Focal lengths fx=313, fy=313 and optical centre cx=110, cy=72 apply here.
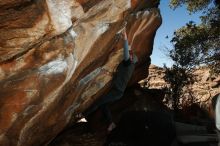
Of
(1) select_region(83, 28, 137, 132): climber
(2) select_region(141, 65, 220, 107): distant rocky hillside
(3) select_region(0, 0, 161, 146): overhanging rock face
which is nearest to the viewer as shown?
(3) select_region(0, 0, 161, 146): overhanging rock face

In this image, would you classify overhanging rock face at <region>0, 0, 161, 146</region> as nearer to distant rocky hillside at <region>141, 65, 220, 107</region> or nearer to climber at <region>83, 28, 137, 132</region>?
climber at <region>83, 28, 137, 132</region>

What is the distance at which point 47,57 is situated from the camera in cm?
776

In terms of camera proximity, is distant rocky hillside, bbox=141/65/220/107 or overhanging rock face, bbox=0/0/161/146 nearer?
overhanging rock face, bbox=0/0/161/146

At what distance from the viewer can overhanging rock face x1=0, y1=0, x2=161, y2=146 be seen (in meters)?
7.29

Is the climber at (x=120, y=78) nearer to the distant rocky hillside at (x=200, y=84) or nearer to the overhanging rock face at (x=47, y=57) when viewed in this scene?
the overhanging rock face at (x=47, y=57)

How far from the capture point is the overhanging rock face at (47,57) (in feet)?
23.9

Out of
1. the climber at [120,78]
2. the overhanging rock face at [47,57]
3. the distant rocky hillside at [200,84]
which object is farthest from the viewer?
the distant rocky hillside at [200,84]

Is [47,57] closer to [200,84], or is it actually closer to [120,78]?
[120,78]

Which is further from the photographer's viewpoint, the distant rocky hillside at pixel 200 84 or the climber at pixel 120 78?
the distant rocky hillside at pixel 200 84

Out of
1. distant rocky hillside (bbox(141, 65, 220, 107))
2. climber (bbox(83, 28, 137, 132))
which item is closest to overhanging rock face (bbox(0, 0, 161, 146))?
climber (bbox(83, 28, 137, 132))

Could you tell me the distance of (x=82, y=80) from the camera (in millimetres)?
9695

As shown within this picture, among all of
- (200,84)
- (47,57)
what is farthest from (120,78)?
(200,84)

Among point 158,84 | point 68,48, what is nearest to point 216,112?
point 68,48

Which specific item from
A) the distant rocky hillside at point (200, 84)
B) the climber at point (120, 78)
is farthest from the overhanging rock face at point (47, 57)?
the distant rocky hillside at point (200, 84)
